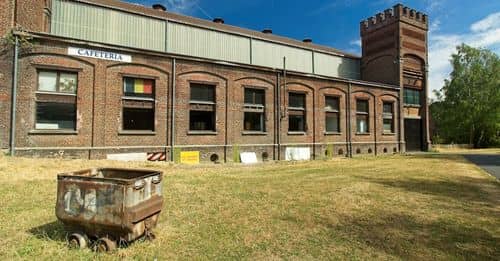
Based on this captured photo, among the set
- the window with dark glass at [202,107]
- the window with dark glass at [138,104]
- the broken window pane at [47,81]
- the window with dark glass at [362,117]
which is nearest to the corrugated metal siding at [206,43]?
the window with dark glass at [202,107]

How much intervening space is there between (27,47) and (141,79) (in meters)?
5.43

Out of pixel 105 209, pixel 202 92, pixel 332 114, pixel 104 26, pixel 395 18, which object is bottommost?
Result: pixel 105 209

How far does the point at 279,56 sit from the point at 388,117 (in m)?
12.8

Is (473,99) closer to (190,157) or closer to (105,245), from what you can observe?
(190,157)

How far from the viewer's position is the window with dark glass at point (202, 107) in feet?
63.0

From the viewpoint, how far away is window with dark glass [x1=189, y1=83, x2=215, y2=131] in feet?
63.0

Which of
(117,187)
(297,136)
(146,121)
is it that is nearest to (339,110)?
(297,136)

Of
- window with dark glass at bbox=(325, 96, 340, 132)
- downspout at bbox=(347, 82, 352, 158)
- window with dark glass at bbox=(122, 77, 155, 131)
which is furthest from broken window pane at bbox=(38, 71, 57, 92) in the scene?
downspout at bbox=(347, 82, 352, 158)

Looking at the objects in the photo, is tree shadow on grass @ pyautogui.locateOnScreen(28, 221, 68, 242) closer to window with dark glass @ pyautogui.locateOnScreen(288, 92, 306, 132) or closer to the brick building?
the brick building

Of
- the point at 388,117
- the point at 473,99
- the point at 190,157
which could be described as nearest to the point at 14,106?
the point at 190,157

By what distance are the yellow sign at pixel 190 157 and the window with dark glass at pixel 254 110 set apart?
14.1ft

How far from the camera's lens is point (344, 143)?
26.2 metres

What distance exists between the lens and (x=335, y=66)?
104 ft

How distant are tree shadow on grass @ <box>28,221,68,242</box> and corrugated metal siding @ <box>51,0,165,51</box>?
1721 cm
